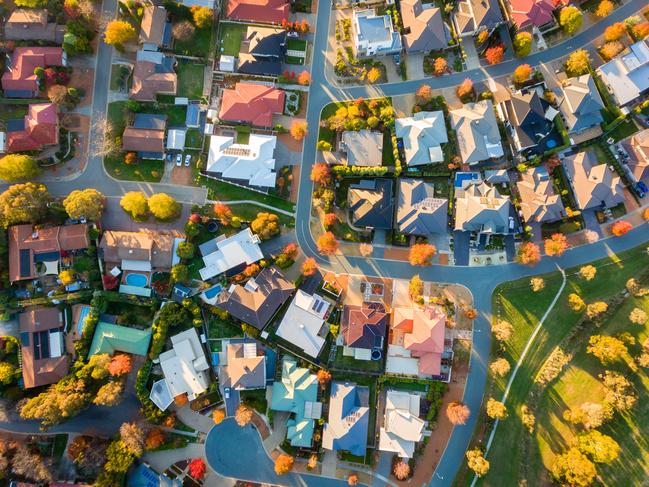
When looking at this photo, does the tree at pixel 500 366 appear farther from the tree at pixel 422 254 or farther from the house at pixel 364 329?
the tree at pixel 422 254

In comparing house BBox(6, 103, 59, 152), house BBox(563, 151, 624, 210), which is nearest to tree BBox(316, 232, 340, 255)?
house BBox(563, 151, 624, 210)

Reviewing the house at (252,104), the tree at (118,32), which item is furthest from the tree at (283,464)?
the tree at (118,32)

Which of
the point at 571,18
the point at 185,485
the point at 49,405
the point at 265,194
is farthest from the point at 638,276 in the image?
the point at 49,405

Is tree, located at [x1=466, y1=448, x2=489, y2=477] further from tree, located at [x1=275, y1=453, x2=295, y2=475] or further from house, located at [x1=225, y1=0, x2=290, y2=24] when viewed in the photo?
house, located at [x1=225, y1=0, x2=290, y2=24]

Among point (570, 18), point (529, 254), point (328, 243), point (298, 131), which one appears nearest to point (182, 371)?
point (328, 243)

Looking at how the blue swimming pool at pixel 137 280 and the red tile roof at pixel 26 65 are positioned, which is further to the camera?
the red tile roof at pixel 26 65

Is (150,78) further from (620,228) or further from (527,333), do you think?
(620,228)

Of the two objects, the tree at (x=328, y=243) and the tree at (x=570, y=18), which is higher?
the tree at (x=570, y=18)
